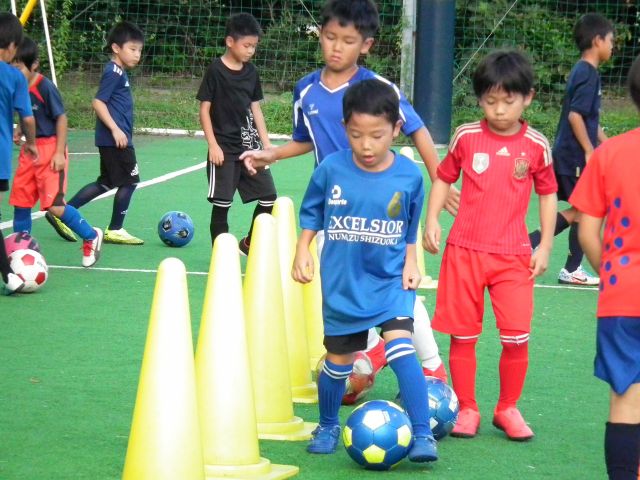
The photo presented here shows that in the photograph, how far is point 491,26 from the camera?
20031 mm

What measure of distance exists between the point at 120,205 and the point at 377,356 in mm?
4664

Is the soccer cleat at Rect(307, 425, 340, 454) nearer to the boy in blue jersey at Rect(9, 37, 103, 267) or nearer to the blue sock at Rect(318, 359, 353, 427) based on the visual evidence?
the blue sock at Rect(318, 359, 353, 427)

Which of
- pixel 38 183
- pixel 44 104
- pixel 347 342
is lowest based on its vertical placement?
pixel 347 342

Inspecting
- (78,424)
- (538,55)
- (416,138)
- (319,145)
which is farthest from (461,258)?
(538,55)

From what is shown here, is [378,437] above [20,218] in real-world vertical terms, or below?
below

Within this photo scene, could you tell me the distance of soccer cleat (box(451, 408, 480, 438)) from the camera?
5.21 metres

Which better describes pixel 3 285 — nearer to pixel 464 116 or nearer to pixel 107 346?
pixel 107 346

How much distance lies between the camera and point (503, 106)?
5.12 metres

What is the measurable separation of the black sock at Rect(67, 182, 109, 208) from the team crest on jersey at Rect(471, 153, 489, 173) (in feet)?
18.8

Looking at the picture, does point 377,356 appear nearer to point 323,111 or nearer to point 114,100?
point 323,111

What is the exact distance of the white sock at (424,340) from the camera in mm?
5590

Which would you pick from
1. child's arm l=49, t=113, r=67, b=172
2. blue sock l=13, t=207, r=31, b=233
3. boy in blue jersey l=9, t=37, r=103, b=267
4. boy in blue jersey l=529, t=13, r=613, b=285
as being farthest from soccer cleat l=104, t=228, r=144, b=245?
boy in blue jersey l=529, t=13, r=613, b=285

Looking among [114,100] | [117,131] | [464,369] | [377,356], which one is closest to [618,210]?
[464,369]

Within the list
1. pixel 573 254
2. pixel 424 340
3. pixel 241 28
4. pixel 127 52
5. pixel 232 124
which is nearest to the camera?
pixel 424 340
